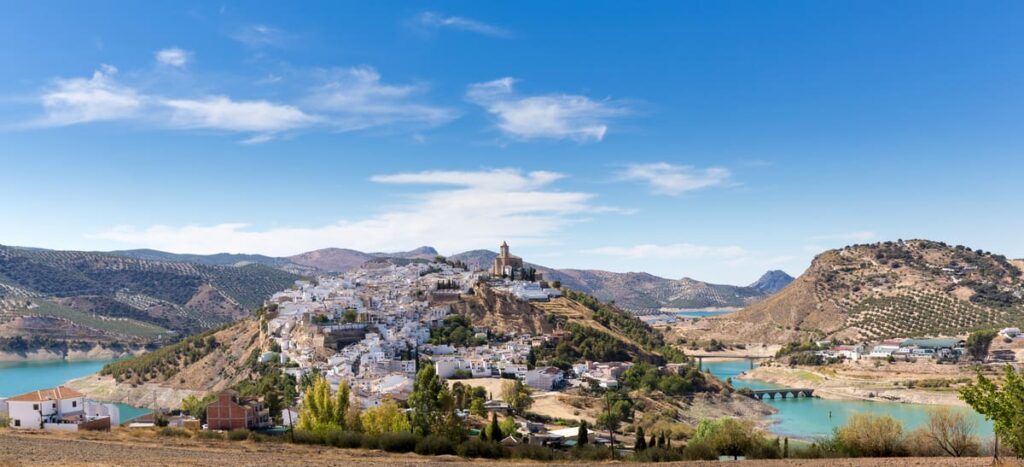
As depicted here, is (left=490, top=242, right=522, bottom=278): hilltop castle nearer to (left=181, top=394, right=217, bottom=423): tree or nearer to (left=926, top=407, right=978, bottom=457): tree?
(left=181, top=394, right=217, bottom=423): tree

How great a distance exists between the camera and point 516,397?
1827 inches

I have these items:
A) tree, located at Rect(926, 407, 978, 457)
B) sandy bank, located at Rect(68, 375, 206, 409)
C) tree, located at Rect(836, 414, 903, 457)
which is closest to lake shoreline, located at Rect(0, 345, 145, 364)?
sandy bank, located at Rect(68, 375, 206, 409)

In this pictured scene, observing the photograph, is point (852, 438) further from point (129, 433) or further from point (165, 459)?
point (129, 433)

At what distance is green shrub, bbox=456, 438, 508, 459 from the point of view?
851 inches

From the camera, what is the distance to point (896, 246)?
5044 inches

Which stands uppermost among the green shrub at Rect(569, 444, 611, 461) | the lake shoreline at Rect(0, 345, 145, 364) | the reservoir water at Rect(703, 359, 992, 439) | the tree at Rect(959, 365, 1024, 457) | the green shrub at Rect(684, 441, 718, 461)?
the tree at Rect(959, 365, 1024, 457)

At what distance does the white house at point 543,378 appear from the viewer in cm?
5519

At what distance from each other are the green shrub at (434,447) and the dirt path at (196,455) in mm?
971

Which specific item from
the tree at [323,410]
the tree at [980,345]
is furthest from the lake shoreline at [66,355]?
the tree at [980,345]

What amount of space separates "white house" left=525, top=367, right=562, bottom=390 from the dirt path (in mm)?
34462

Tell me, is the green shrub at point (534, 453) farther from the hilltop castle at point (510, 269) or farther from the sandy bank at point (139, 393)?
the hilltop castle at point (510, 269)

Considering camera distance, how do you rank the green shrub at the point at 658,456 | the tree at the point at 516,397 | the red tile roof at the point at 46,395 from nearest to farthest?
the green shrub at the point at 658,456 < the red tile roof at the point at 46,395 < the tree at the point at 516,397

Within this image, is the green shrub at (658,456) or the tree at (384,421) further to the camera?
the tree at (384,421)

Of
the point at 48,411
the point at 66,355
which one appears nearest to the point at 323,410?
the point at 48,411
